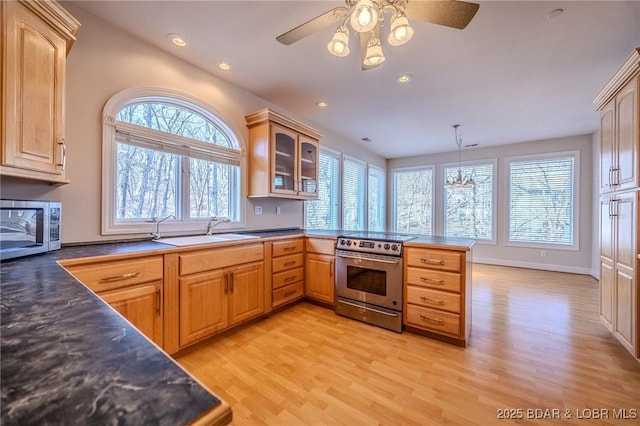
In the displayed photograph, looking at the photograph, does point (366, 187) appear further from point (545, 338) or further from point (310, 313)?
point (545, 338)

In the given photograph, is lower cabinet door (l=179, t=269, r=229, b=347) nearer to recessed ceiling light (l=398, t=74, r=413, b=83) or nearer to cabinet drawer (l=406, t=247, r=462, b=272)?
cabinet drawer (l=406, t=247, r=462, b=272)

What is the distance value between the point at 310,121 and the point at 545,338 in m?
3.99

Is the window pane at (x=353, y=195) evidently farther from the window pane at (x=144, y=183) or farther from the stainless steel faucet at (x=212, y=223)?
the window pane at (x=144, y=183)

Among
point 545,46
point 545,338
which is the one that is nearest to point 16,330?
point 545,338

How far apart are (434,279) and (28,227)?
2.98 m

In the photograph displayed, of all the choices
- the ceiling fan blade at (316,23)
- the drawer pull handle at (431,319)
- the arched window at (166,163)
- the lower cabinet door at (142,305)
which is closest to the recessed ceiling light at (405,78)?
the ceiling fan blade at (316,23)

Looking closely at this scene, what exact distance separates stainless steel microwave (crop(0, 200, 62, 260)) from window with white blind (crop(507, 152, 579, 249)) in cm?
683

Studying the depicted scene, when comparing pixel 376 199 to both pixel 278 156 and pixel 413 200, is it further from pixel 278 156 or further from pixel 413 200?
pixel 278 156

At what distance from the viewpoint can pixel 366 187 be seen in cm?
592

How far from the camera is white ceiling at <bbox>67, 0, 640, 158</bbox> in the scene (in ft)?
6.39

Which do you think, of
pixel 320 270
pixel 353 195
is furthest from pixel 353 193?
pixel 320 270

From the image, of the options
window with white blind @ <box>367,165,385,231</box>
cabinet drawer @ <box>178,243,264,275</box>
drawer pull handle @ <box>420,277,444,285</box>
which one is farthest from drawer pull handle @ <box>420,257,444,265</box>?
window with white blind @ <box>367,165,385,231</box>

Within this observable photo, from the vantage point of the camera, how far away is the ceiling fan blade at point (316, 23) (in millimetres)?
1510

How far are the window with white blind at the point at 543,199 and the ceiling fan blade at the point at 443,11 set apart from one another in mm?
5101
